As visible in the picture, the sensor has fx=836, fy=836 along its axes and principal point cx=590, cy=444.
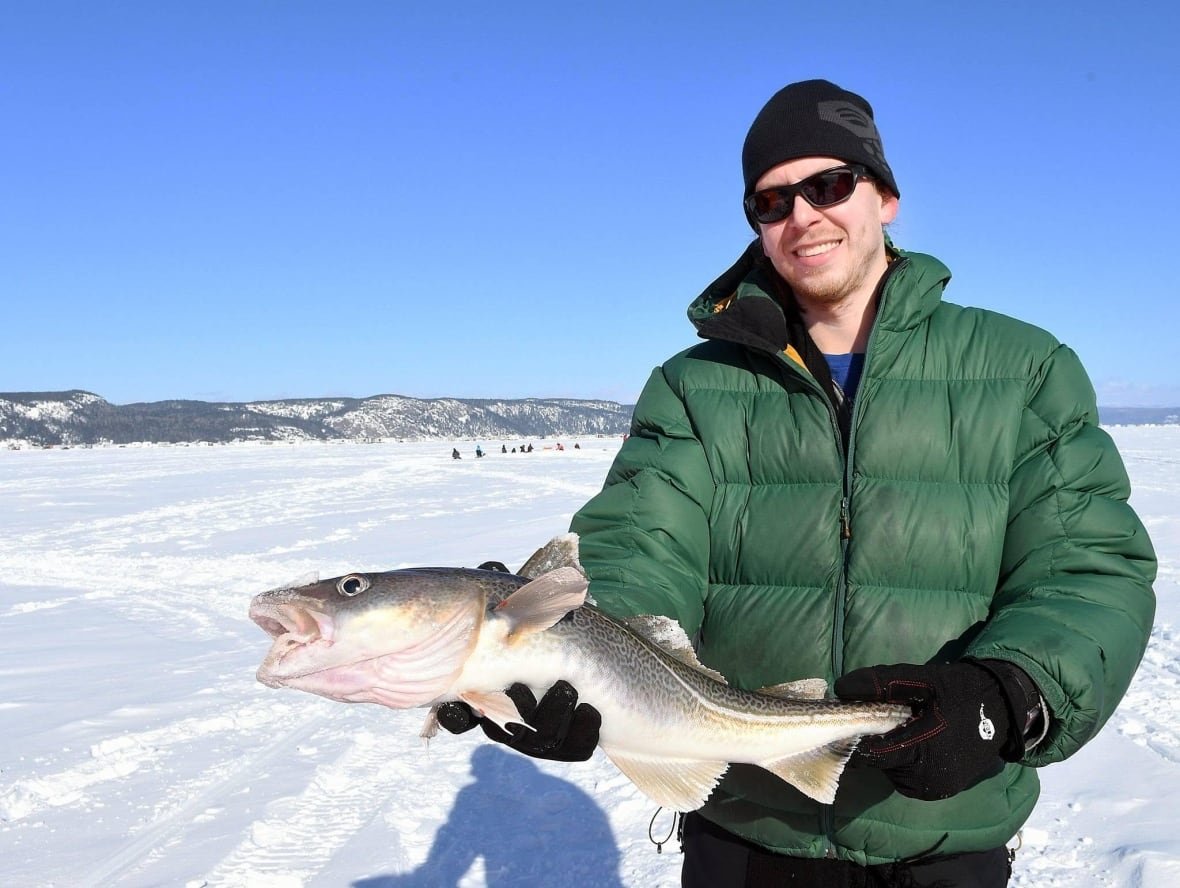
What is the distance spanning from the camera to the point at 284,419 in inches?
5920

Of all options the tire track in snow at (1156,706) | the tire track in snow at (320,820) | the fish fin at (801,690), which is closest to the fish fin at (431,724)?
the fish fin at (801,690)

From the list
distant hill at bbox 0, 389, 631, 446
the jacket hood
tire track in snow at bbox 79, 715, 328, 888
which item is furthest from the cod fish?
distant hill at bbox 0, 389, 631, 446

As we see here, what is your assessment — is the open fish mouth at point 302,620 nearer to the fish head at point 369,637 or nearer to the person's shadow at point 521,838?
the fish head at point 369,637

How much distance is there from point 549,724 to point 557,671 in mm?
138

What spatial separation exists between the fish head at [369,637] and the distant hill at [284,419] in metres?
119

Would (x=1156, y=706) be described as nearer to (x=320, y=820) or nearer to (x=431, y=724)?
(x=320, y=820)

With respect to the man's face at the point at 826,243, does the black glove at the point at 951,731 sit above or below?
below

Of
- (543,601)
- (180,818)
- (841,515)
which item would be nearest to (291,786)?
A: (180,818)

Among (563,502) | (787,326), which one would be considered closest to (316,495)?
(563,502)

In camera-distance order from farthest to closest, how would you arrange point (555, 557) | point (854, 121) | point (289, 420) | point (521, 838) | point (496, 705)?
point (289, 420), point (521, 838), point (854, 121), point (555, 557), point (496, 705)

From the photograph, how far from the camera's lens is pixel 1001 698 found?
7.12 feet

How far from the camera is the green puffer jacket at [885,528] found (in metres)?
2.43

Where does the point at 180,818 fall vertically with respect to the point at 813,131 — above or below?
below

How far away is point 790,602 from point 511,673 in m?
0.92
